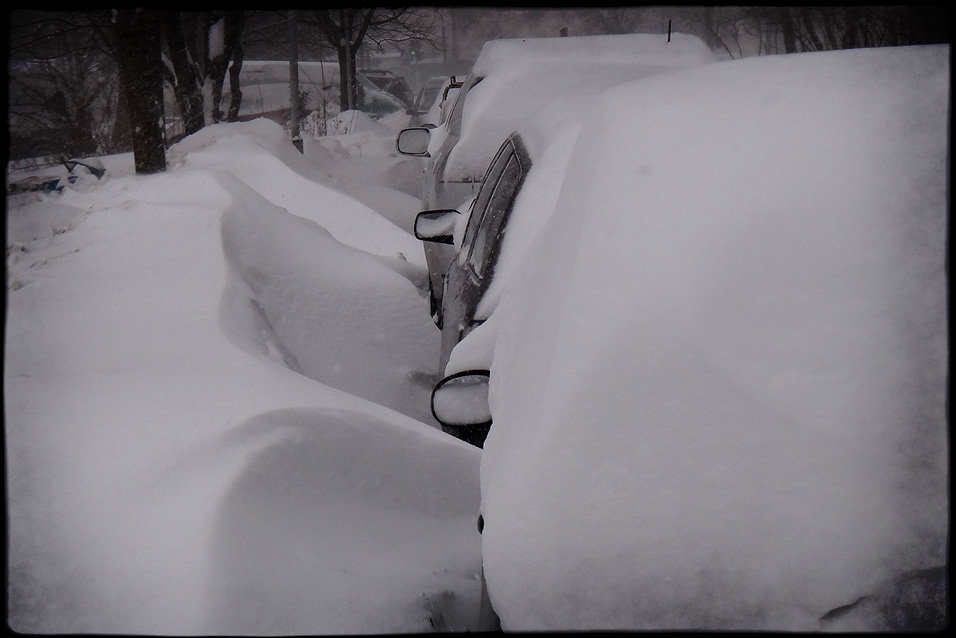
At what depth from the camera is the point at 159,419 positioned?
1.92 metres

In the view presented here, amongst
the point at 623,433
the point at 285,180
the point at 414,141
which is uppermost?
the point at 623,433

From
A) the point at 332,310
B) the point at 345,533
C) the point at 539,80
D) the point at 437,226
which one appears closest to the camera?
the point at 345,533

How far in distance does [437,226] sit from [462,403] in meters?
2.00

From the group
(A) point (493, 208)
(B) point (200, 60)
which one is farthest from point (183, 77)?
(A) point (493, 208)

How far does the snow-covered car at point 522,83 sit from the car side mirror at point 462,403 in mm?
2211

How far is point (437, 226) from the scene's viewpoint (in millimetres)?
3869

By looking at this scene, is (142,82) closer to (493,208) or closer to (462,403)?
(493,208)

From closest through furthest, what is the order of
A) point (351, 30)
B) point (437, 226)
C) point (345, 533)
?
point (345, 533), point (437, 226), point (351, 30)

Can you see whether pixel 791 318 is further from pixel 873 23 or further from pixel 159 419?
pixel 873 23

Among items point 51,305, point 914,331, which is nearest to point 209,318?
point 51,305

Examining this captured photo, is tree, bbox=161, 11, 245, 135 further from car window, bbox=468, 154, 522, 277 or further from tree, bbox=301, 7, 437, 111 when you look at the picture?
car window, bbox=468, 154, 522, 277

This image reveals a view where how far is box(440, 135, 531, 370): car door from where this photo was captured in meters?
2.81

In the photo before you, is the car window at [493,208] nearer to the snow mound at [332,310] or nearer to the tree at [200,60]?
the snow mound at [332,310]

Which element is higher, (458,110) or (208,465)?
(458,110)
